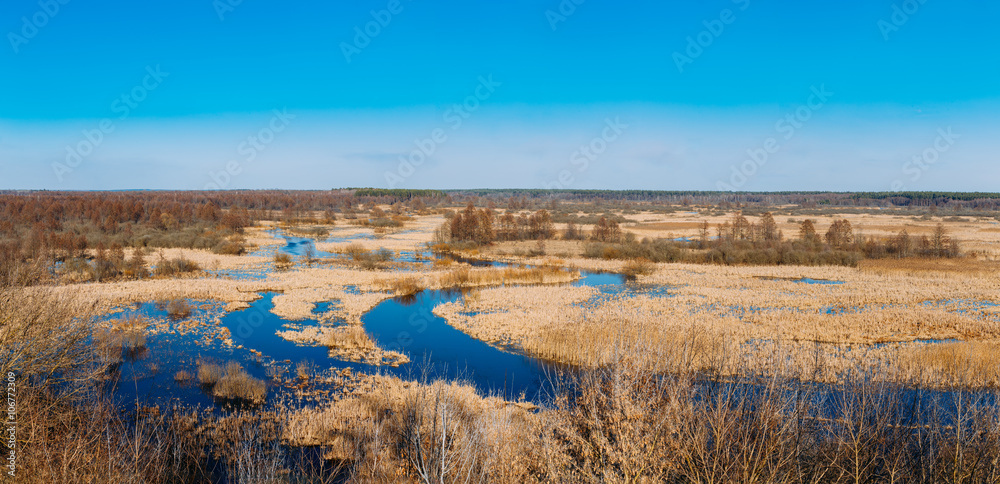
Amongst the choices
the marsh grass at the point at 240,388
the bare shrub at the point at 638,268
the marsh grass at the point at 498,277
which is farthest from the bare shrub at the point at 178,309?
the bare shrub at the point at 638,268

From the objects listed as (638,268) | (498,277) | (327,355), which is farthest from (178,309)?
(638,268)

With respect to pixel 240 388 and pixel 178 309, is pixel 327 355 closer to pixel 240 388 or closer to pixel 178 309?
pixel 240 388

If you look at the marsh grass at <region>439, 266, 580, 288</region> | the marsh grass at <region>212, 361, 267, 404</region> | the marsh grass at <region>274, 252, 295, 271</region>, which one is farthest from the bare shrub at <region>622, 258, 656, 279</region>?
the marsh grass at <region>212, 361, 267, 404</region>

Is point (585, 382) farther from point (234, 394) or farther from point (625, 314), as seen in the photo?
point (625, 314)

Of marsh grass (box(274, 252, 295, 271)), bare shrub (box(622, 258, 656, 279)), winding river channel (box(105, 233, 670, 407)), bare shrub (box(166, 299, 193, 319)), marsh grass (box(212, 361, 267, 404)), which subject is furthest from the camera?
marsh grass (box(274, 252, 295, 271))

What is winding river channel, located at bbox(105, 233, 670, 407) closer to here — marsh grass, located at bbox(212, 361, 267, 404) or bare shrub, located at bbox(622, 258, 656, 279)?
marsh grass, located at bbox(212, 361, 267, 404)

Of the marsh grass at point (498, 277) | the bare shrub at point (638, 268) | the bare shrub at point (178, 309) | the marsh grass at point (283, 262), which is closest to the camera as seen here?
the bare shrub at point (178, 309)

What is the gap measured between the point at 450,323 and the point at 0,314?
1852 cm

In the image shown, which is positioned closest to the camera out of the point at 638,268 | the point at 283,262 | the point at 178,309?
the point at 178,309

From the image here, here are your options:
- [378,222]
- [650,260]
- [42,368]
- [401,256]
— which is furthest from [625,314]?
[378,222]

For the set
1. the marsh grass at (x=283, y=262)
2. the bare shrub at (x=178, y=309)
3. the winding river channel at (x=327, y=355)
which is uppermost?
the marsh grass at (x=283, y=262)

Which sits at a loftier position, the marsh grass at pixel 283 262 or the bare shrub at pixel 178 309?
the marsh grass at pixel 283 262

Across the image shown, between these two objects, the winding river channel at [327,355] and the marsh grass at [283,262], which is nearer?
the winding river channel at [327,355]

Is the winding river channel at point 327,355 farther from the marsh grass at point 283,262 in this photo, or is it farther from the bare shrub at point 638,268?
the bare shrub at point 638,268
